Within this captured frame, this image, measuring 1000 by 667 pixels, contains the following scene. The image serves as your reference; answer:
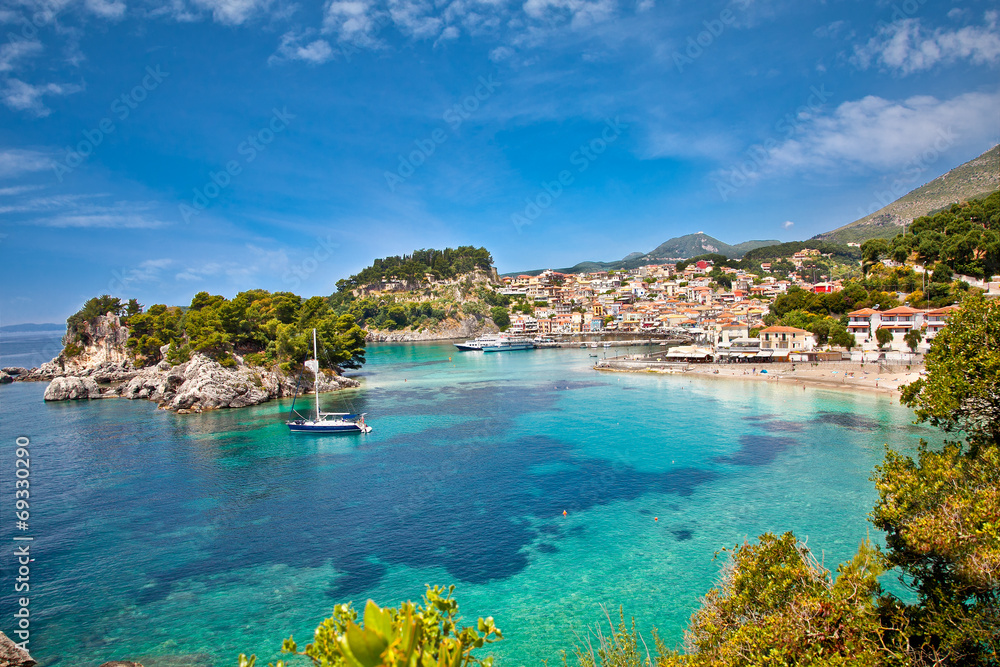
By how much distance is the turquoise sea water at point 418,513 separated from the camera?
1314 centimetres

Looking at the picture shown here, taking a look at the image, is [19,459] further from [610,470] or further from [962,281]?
[962,281]

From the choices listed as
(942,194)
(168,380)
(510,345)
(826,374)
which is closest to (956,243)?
(826,374)

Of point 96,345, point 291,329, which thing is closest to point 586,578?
point 291,329

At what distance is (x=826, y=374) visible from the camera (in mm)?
44812

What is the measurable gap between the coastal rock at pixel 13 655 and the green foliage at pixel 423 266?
127m

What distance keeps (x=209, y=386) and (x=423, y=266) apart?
101 metres

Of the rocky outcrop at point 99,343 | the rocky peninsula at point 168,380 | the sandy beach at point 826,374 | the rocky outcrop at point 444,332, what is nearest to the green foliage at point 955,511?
the sandy beach at point 826,374

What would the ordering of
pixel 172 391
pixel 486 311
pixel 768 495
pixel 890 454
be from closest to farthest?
pixel 890 454 < pixel 768 495 < pixel 172 391 < pixel 486 311

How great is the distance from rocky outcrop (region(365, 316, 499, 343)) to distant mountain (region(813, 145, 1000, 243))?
9772 centimetres

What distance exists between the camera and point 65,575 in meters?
15.4

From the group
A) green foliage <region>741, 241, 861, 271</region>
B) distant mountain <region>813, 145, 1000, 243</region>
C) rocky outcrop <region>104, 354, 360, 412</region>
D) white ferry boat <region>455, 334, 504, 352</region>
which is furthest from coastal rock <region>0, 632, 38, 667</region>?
green foliage <region>741, 241, 861, 271</region>

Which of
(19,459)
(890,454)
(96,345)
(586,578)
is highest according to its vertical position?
(96,345)

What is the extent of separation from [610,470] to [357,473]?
11980 mm

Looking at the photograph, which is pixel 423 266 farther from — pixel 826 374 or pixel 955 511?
pixel 955 511
